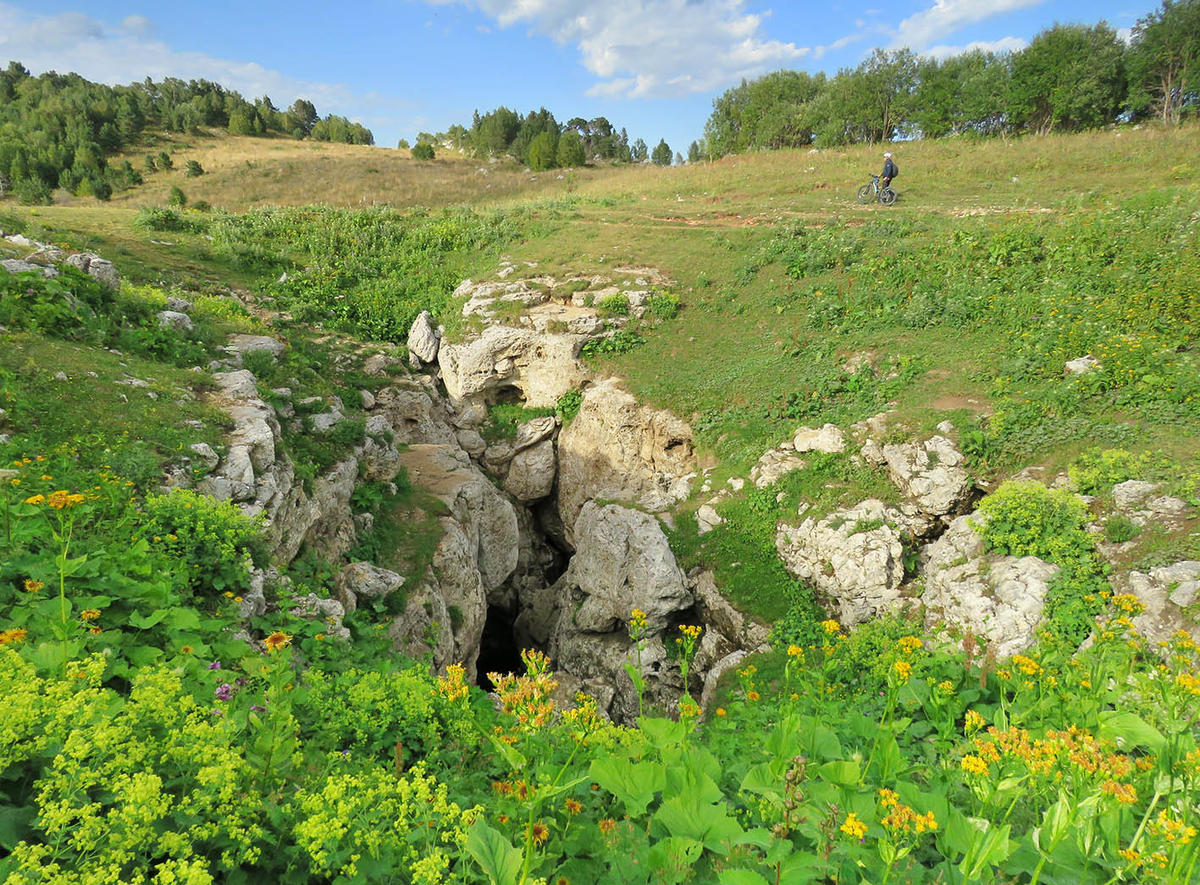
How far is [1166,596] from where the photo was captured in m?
6.86

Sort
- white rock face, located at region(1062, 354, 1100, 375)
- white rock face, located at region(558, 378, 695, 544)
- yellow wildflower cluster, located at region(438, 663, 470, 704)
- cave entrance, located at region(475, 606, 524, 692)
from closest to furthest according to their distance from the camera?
yellow wildflower cluster, located at region(438, 663, 470, 704) < white rock face, located at region(1062, 354, 1100, 375) < cave entrance, located at region(475, 606, 524, 692) < white rock face, located at region(558, 378, 695, 544)

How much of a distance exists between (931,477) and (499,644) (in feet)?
39.5

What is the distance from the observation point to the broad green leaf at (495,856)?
1574 millimetres

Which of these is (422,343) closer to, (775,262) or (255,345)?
(255,345)

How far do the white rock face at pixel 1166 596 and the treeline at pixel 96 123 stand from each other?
55755 mm

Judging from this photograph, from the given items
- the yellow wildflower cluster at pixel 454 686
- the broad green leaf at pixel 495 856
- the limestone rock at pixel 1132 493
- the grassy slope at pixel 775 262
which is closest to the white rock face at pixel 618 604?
the grassy slope at pixel 775 262

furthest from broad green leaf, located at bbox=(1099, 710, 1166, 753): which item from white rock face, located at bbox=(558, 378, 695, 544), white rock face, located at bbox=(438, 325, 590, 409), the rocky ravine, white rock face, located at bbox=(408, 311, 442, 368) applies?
white rock face, located at bbox=(408, 311, 442, 368)

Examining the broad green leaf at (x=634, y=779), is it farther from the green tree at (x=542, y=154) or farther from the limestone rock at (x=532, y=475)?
the green tree at (x=542, y=154)

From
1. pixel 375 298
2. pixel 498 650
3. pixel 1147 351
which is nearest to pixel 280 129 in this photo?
pixel 375 298

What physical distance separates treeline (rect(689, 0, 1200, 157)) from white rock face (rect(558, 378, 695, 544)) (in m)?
37.5

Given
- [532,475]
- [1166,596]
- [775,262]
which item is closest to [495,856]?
[1166,596]

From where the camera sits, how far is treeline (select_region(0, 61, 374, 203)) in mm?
38531

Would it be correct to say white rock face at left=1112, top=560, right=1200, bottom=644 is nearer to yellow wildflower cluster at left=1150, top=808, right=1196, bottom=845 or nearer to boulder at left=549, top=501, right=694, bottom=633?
yellow wildflower cluster at left=1150, top=808, right=1196, bottom=845

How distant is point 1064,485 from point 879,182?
2088 cm
